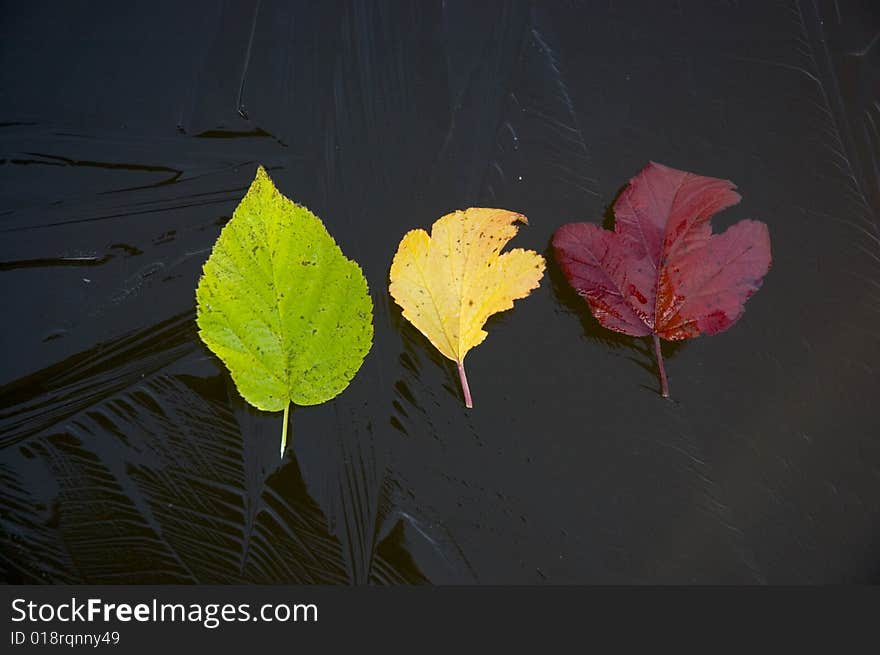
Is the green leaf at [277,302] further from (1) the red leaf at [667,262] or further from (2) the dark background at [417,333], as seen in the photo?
(1) the red leaf at [667,262]

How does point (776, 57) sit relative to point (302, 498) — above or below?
above

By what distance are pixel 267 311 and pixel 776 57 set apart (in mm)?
406

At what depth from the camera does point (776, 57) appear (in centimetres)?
63

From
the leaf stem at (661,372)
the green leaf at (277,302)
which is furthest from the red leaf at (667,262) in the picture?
the green leaf at (277,302)

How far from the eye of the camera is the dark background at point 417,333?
0.59 m

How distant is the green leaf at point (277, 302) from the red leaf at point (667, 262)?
16 centimetres

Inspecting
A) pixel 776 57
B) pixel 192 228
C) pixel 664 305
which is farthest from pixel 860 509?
pixel 192 228

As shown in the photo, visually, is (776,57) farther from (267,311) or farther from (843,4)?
(267,311)

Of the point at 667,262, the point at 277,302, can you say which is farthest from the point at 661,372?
the point at 277,302

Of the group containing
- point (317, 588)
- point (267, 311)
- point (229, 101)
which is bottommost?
point (317, 588)

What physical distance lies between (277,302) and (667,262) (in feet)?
0.85

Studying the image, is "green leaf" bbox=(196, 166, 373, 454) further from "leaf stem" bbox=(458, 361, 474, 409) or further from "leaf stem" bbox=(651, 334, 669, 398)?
"leaf stem" bbox=(651, 334, 669, 398)

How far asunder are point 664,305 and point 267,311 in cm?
26

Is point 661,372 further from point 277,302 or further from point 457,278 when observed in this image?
A: point 277,302
